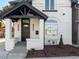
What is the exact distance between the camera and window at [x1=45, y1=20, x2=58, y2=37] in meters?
27.9

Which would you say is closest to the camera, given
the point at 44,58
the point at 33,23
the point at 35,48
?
the point at 44,58

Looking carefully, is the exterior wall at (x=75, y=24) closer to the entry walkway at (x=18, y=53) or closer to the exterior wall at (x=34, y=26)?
the exterior wall at (x=34, y=26)

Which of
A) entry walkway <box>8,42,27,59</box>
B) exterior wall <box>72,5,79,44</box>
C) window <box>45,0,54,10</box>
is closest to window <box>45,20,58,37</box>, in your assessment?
window <box>45,0,54,10</box>

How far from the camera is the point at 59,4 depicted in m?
28.1

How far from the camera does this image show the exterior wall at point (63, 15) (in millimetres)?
28038

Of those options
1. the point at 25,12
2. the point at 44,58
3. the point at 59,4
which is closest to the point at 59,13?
the point at 59,4

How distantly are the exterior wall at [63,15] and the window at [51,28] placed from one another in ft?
1.50

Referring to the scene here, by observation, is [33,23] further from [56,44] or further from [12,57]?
[12,57]

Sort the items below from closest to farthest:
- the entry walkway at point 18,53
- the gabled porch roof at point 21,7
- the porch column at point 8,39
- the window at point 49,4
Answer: the entry walkway at point 18,53, the gabled porch roof at point 21,7, the porch column at point 8,39, the window at point 49,4

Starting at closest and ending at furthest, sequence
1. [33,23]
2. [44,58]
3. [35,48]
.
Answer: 1. [44,58]
2. [35,48]
3. [33,23]

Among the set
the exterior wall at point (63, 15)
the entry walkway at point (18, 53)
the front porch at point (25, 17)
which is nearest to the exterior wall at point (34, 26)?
the exterior wall at point (63, 15)

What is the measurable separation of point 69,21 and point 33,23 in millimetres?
4105

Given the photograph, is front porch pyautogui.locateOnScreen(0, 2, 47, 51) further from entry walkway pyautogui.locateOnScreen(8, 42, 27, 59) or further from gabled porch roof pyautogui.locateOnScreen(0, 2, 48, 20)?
entry walkway pyautogui.locateOnScreen(8, 42, 27, 59)

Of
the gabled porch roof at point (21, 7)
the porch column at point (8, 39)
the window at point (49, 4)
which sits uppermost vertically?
the window at point (49, 4)
